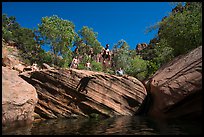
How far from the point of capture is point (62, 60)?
41000 mm

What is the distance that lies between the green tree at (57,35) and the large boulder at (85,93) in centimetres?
2260

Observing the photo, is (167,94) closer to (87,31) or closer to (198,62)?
(198,62)

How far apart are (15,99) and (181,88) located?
33.5ft

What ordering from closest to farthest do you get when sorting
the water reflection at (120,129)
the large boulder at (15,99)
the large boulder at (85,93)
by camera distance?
the water reflection at (120,129) → the large boulder at (15,99) → the large boulder at (85,93)

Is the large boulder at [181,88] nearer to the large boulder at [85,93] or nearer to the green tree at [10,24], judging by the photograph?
the large boulder at [85,93]

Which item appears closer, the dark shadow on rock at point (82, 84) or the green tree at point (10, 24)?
the dark shadow on rock at point (82, 84)

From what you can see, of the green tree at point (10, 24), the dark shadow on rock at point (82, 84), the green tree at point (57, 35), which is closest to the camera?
the dark shadow on rock at point (82, 84)

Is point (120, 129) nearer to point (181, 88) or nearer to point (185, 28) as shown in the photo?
point (181, 88)

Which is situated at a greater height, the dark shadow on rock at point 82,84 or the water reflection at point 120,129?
the dark shadow on rock at point 82,84

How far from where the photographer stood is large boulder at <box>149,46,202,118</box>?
11.6 meters

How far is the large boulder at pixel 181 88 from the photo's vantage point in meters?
11.6

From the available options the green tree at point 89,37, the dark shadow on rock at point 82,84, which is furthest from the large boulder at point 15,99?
the green tree at point 89,37

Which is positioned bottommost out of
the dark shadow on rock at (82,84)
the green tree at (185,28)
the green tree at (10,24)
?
the dark shadow on rock at (82,84)

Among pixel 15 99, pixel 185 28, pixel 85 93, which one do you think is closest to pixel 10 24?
pixel 85 93
